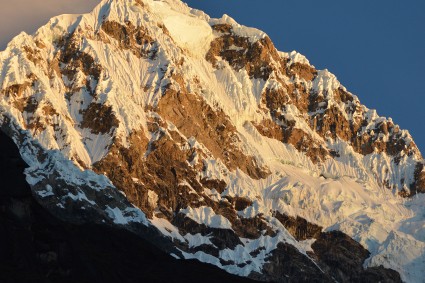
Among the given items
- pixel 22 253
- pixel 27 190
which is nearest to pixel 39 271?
pixel 22 253

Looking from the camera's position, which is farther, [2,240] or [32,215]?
[32,215]

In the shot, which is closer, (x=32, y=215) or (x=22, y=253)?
(x=22, y=253)

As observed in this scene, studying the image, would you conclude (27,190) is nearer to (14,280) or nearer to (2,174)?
(2,174)

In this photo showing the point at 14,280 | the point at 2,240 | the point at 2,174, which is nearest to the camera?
the point at 14,280

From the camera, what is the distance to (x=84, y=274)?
645 feet

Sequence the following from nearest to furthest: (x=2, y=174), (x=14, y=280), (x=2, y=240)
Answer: (x=14, y=280) < (x=2, y=240) < (x=2, y=174)

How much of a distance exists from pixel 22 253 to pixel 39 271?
2781mm

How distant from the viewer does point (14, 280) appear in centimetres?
16938

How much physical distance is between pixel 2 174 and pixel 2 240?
1376cm

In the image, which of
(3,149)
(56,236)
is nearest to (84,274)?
(56,236)

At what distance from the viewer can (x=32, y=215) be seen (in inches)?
7697

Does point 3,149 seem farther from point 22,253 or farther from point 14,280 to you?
point 14,280

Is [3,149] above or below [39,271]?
above

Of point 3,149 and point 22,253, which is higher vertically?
point 3,149
